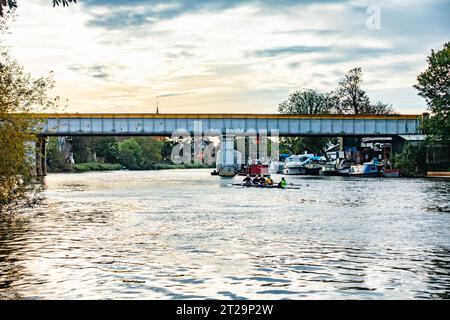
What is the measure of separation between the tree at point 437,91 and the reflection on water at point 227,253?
5417 centimetres

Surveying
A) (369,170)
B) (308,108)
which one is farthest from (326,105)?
(369,170)

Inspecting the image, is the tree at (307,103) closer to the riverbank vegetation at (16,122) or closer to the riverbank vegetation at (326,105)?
the riverbank vegetation at (326,105)

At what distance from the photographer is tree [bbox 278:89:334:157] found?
6570 inches

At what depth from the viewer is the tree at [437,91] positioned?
97.8 metres

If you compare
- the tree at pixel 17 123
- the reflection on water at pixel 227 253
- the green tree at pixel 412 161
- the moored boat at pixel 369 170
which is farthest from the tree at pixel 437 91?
the tree at pixel 17 123

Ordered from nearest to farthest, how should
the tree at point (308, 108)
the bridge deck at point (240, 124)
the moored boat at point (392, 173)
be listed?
the bridge deck at point (240, 124)
the moored boat at point (392, 173)
the tree at point (308, 108)

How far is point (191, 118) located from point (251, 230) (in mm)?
82323

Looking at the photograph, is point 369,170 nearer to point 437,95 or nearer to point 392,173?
point 392,173

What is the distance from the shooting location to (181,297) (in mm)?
18125

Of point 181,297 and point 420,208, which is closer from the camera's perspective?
point 181,297

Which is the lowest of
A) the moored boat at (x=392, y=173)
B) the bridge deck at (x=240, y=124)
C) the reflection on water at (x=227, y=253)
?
the reflection on water at (x=227, y=253)

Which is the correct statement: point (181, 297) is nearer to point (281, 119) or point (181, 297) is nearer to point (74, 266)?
point (74, 266)

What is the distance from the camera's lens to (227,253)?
2594 cm
